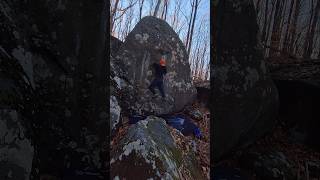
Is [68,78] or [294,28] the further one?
[294,28]

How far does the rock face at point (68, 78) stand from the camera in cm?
300

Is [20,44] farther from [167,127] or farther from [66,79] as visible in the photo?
[167,127]

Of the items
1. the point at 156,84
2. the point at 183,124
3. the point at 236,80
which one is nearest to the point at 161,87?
the point at 156,84

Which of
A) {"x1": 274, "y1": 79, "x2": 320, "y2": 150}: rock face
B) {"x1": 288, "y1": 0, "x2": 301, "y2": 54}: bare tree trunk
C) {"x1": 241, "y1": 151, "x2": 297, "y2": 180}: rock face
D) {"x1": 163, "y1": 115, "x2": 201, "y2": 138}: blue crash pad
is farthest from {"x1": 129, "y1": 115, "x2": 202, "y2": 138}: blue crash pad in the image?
{"x1": 288, "y1": 0, "x2": 301, "y2": 54}: bare tree trunk

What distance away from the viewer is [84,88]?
313 centimetres

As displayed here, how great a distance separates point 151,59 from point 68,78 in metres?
0.84

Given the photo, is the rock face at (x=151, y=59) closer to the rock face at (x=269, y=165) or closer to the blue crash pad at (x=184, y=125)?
the blue crash pad at (x=184, y=125)

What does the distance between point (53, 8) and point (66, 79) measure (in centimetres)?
62

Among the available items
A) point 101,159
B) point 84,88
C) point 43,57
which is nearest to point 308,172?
point 101,159

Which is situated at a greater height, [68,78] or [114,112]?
[68,78]

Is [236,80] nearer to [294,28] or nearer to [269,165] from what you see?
[269,165]

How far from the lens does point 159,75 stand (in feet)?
8.78

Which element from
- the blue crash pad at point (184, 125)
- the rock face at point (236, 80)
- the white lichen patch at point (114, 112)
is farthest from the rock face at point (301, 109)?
the white lichen patch at point (114, 112)

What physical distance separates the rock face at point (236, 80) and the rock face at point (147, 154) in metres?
1.11
